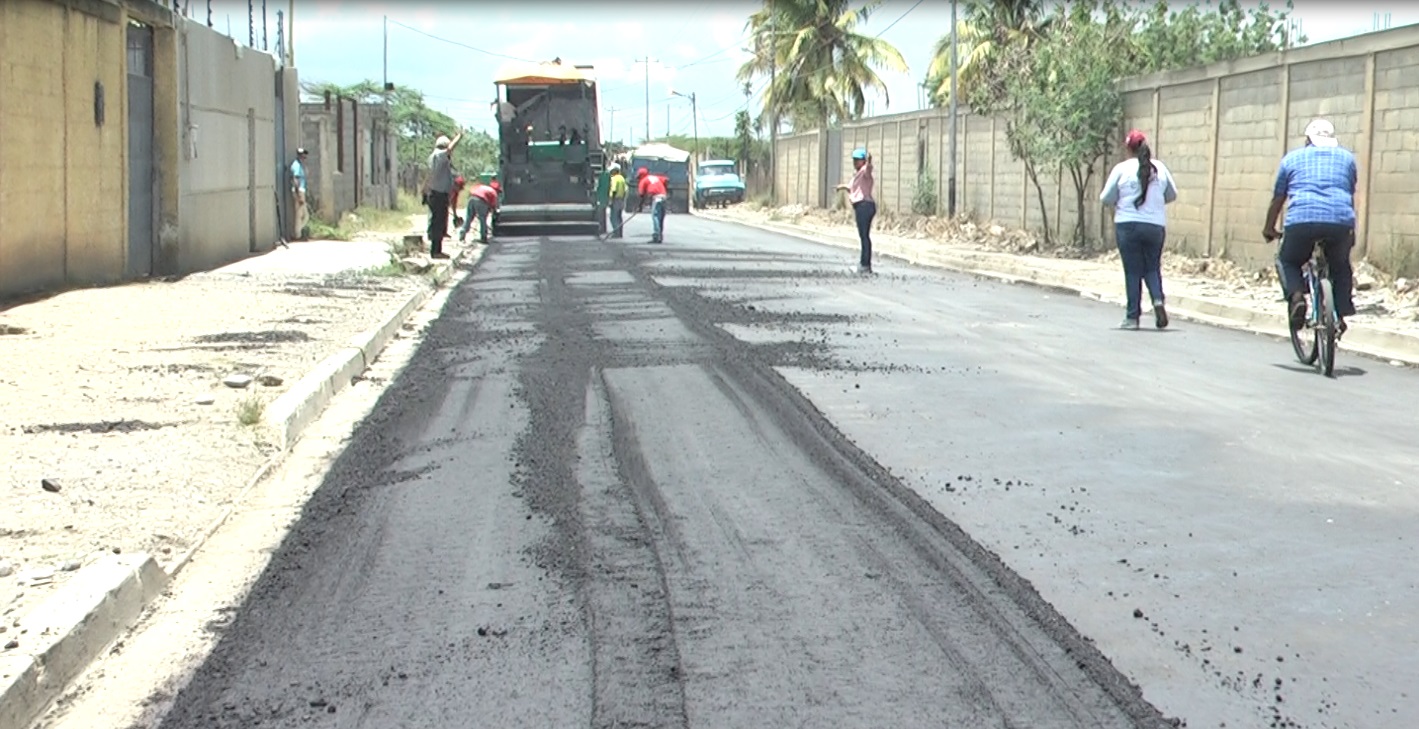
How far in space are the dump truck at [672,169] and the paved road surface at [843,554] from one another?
52.5 meters

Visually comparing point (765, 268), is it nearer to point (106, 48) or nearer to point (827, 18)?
point (106, 48)

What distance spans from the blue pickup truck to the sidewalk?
107ft

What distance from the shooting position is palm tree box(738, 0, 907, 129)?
54.4 metres

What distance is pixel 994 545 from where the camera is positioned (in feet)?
22.0

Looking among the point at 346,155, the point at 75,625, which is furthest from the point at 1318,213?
the point at 346,155

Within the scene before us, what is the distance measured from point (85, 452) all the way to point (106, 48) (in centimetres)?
1106

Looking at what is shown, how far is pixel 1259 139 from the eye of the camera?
21.8 metres

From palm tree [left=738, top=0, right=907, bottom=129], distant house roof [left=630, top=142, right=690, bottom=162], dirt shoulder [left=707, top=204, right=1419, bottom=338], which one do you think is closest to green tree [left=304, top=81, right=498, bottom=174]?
distant house roof [left=630, top=142, right=690, bottom=162]

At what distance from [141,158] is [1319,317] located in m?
13.9

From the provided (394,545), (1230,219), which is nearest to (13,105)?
(394,545)

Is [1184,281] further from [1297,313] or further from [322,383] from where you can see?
[322,383]

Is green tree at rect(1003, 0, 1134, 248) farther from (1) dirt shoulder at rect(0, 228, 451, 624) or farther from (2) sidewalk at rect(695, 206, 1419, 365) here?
(1) dirt shoulder at rect(0, 228, 451, 624)

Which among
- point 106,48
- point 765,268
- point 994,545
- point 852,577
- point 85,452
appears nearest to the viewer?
point 852,577

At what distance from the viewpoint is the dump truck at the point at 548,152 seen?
1399 inches
